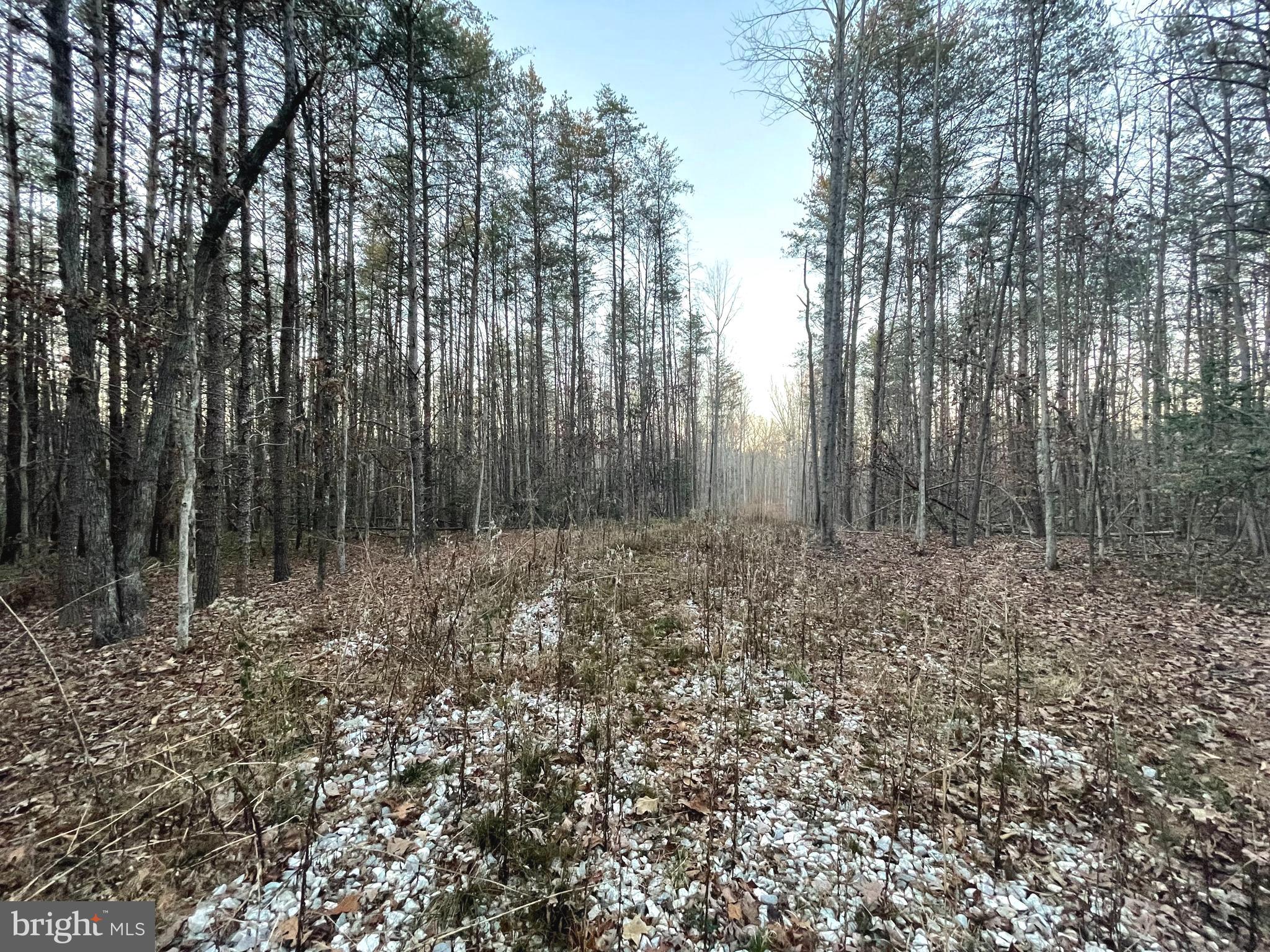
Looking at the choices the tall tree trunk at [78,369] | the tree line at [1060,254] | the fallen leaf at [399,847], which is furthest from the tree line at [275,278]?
the tree line at [1060,254]

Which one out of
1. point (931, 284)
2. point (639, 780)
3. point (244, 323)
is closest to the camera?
point (639, 780)

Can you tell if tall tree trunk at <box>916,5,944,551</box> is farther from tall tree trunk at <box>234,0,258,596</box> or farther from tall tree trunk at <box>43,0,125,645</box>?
tall tree trunk at <box>43,0,125,645</box>

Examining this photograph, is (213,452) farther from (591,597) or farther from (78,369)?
(591,597)

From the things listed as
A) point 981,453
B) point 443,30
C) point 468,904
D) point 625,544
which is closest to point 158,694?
point 468,904

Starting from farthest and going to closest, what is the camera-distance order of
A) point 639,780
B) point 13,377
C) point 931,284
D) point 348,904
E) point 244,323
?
point 931,284, point 13,377, point 244,323, point 639,780, point 348,904

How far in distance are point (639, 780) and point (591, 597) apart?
2.81m

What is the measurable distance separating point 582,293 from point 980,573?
1531 cm

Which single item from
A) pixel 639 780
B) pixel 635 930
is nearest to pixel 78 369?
pixel 639 780

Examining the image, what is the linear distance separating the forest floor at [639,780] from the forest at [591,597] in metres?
0.03

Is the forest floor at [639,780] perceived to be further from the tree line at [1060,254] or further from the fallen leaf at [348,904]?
the tree line at [1060,254]

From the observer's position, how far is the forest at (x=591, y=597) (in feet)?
6.30

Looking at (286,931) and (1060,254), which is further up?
(1060,254)

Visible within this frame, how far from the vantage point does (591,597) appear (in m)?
5.27

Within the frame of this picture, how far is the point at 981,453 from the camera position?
922cm
